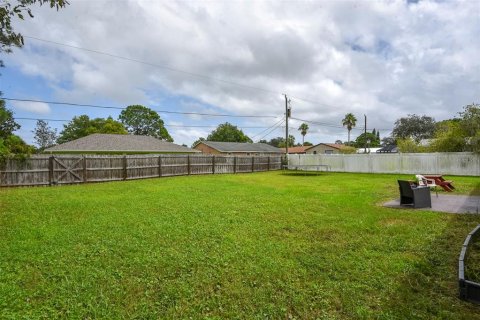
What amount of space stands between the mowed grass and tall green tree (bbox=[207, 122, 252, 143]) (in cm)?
6599

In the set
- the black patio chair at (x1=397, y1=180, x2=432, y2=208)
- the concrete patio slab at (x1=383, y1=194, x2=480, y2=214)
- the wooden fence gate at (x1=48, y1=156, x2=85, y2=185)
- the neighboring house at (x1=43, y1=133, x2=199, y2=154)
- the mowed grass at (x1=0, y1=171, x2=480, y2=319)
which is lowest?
the mowed grass at (x1=0, y1=171, x2=480, y2=319)

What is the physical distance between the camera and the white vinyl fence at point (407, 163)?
2090 cm

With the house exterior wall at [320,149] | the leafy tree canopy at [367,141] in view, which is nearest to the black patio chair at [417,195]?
the house exterior wall at [320,149]

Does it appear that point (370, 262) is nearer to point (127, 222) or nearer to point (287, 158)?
point (127, 222)

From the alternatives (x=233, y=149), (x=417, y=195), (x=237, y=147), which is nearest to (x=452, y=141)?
(x=417, y=195)

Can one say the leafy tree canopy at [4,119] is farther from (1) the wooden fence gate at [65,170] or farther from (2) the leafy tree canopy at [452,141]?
(2) the leafy tree canopy at [452,141]

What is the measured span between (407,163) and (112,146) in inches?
969

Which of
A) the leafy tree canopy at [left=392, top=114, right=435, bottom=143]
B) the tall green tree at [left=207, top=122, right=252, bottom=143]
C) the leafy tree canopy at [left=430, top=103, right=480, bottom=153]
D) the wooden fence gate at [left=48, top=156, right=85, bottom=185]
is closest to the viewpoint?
the wooden fence gate at [left=48, top=156, right=85, bottom=185]

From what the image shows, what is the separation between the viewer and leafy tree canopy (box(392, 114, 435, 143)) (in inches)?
2098

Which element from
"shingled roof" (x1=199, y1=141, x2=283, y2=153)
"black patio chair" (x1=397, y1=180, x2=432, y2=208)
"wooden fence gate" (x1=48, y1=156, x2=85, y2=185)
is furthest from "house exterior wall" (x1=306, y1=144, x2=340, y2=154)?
"black patio chair" (x1=397, y1=180, x2=432, y2=208)

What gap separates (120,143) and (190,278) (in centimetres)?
2653

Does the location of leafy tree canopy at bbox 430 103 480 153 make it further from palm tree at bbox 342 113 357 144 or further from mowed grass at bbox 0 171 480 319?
palm tree at bbox 342 113 357 144

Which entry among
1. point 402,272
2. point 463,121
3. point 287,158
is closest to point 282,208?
point 402,272

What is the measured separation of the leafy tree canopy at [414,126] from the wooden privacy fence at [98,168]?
4466 cm
